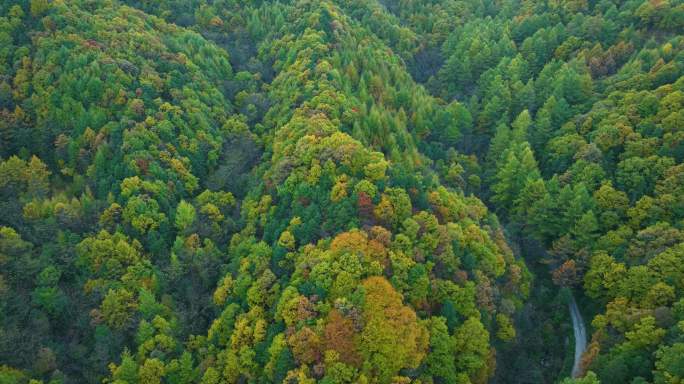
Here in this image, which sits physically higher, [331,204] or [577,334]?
[577,334]

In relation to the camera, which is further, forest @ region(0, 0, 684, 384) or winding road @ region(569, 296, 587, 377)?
winding road @ region(569, 296, 587, 377)

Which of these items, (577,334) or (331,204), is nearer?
(331,204)

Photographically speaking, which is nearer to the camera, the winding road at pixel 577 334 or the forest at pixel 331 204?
the forest at pixel 331 204

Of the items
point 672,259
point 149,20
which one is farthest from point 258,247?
point 149,20

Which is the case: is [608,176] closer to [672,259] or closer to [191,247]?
[672,259]
